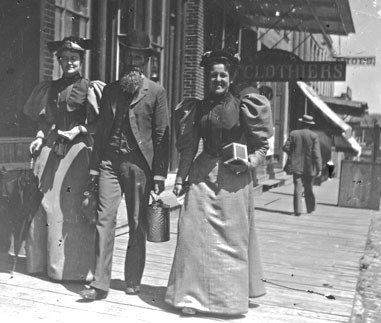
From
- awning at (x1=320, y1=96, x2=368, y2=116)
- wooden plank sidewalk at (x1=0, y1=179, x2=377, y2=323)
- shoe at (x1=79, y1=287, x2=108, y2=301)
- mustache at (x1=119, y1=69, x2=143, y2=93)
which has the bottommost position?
wooden plank sidewalk at (x1=0, y1=179, x2=377, y2=323)

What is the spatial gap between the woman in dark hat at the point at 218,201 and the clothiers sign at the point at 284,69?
374 inches

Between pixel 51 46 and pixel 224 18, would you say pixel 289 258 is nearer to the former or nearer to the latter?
pixel 51 46

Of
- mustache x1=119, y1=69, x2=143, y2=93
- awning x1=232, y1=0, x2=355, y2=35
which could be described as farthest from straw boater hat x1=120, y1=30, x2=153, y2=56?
awning x1=232, y1=0, x2=355, y2=35

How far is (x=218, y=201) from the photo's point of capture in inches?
174

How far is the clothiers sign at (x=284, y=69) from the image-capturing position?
13531 millimetres

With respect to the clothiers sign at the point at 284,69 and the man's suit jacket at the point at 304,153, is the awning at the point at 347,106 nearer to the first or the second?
the clothiers sign at the point at 284,69

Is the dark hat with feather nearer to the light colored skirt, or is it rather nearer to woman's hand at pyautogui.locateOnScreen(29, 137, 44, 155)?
the light colored skirt

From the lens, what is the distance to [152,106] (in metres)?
4.69

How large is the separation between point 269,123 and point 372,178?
885cm

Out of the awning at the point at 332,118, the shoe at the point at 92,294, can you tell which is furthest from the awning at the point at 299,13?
the shoe at the point at 92,294

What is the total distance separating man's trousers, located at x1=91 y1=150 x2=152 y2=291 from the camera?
4.62 m

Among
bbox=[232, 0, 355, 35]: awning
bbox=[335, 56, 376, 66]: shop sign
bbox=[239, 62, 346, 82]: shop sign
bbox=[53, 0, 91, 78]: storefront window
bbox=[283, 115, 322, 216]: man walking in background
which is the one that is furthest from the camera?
bbox=[335, 56, 376, 66]: shop sign

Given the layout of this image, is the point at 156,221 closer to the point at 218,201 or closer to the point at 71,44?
the point at 218,201

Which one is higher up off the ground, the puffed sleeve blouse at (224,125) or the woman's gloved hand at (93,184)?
the puffed sleeve blouse at (224,125)
